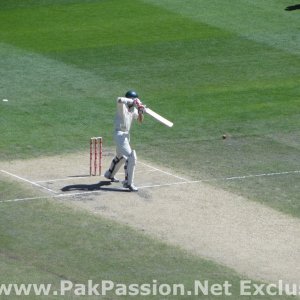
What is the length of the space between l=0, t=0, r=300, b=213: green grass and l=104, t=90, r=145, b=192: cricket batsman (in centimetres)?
238

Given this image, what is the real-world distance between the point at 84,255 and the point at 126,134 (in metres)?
6.16

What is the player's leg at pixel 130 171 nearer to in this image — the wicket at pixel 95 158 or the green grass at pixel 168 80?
the wicket at pixel 95 158

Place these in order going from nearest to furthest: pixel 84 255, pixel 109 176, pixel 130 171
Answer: pixel 84 255 < pixel 130 171 < pixel 109 176

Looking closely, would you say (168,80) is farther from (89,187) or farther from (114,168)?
(89,187)

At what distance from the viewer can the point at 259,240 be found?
27047mm

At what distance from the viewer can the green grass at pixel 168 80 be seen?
114ft

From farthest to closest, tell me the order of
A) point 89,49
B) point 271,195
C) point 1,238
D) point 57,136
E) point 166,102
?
point 89,49
point 166,102
point 57,136
point 271,195
point 1,238

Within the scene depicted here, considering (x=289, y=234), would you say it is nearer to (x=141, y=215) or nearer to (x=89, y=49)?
(x=141, y=215)

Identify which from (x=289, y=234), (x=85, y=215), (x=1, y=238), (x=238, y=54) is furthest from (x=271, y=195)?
(x=238, y=54)

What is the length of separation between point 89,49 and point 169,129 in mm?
9704

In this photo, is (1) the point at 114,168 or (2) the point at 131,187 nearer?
(2) the point at 131,187

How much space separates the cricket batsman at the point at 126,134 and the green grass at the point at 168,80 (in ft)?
7.80

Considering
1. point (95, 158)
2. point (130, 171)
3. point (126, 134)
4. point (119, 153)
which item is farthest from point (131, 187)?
point (95, 158)

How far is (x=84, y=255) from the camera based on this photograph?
25.7m
